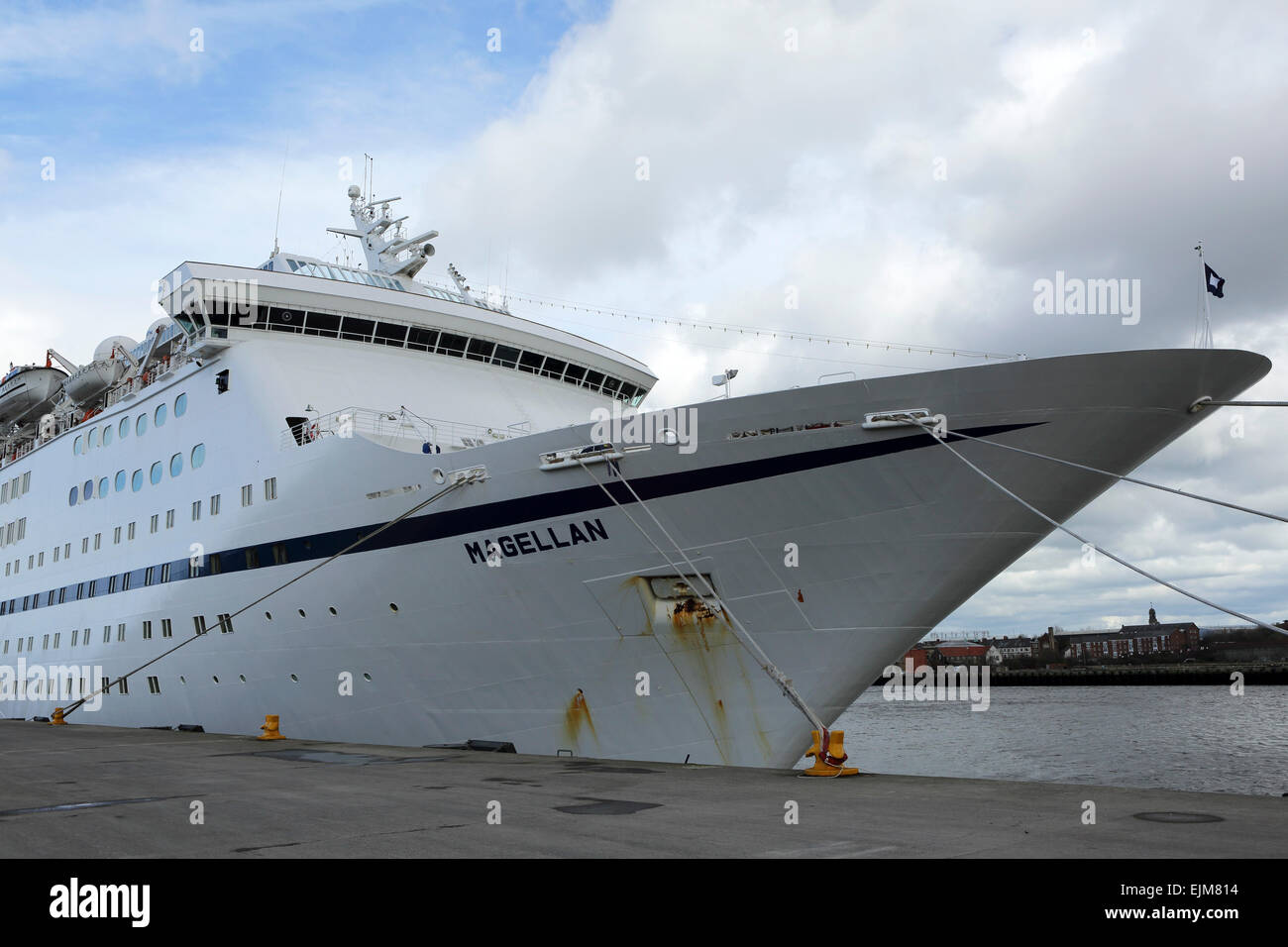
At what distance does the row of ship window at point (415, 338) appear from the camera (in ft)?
53.3

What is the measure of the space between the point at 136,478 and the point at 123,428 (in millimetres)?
1627

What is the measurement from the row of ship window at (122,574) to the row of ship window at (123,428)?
1.92 metres

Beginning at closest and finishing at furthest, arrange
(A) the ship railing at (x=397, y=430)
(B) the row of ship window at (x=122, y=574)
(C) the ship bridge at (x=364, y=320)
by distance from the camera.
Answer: (A) the ship railing at (x=397, y=430) < (B) the row of ship window at (x=122, y=574) < (C) the ship bridge at (x=364, y=320)

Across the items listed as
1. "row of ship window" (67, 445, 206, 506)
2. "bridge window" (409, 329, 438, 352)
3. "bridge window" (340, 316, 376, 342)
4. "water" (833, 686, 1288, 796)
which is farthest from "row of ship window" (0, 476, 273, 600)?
"water" (833, 686, 1288, 796)

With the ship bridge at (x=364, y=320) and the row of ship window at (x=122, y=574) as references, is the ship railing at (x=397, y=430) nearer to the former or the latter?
the row of ship window at (x=122, y=574)

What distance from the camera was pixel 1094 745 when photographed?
33219 mm

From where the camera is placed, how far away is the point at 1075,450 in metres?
9.94

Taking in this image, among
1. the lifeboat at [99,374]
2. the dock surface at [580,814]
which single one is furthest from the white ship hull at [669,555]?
the lifeboat at [99,374]

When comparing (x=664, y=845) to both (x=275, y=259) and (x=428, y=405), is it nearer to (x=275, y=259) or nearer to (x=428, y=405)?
(x=428, y=405)

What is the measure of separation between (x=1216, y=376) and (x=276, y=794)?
1025 cm

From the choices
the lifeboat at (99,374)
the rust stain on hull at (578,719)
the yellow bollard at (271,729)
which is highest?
the lifeboat at (99,374)

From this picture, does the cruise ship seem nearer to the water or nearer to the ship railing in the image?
the ship railing

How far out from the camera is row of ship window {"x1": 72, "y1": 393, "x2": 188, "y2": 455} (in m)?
17.9

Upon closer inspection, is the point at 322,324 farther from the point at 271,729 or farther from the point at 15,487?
the point at 15,487
